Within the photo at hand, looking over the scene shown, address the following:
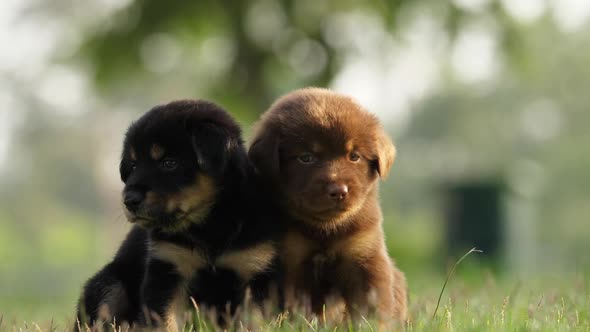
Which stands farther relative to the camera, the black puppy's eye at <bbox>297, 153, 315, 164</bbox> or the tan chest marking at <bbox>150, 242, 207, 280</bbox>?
the black puppy's eye at <bbox>297, 153, 315, 164</bbox>

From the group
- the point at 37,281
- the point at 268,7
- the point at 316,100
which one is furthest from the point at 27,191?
the point at 316,100

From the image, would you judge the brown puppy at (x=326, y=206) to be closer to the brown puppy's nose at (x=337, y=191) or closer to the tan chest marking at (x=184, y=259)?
the brown puppy's nose at (x=337, y=191)

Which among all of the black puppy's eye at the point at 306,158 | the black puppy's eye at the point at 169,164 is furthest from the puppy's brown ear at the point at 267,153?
the black puppy's eye at the point at 169,164

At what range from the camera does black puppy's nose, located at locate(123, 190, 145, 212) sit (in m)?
4.36

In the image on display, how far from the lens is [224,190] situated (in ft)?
15.2

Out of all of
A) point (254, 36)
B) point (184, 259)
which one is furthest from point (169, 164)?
point (254, 36)

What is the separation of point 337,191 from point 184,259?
88 cm

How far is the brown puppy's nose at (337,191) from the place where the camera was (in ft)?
14.7

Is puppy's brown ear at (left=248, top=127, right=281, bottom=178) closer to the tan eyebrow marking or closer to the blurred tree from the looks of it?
the tan eyebrow marking

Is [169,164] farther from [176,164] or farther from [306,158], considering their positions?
[306,158]

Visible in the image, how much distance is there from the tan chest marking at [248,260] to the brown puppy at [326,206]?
0.20 metres

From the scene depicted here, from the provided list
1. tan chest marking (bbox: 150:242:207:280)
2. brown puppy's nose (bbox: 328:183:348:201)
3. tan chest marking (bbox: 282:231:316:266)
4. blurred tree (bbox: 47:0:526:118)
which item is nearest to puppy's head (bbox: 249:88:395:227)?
brown puppy's nose (bbox: 328:183:348:201)

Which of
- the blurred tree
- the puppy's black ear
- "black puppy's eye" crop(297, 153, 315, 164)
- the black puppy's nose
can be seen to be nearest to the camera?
the black puppy's nose

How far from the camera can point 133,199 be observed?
4359 mm
